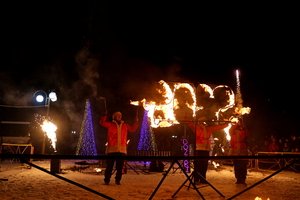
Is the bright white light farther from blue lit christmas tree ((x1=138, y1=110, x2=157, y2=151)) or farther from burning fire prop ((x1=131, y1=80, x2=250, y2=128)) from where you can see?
blue lit christmas tree ((x1=138, y1=110, x2=157, y2=151))

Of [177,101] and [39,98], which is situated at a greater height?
[39,98]

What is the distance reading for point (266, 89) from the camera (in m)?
30.2

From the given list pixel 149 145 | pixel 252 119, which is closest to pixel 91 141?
pixel 149 145

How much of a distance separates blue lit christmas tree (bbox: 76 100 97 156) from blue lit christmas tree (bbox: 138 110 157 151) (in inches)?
112

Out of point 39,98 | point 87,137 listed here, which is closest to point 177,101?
point 87,137

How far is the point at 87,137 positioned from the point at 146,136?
3424 millimetres

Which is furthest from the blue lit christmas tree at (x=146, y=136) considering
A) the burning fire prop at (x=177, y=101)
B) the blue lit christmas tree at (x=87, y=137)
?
the burning fire prop at (x=177, y=101)

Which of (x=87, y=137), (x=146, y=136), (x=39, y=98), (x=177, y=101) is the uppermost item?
(x=39, y=98)

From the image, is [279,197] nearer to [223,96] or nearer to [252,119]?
[223,96]

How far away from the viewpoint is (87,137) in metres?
19.4

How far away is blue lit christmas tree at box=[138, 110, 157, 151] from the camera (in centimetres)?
1996

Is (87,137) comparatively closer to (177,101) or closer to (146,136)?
(146,136)

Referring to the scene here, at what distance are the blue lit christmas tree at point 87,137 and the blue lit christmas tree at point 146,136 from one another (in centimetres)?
283

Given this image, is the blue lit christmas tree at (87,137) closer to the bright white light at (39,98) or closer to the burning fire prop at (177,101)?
the bright white light at (39,98)
